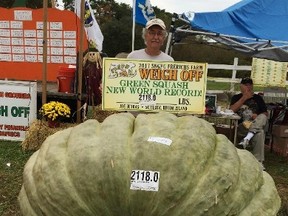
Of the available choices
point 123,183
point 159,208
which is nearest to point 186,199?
point 159,208

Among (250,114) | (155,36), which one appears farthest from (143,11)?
(155,36)

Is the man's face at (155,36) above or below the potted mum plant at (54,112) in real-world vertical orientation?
above

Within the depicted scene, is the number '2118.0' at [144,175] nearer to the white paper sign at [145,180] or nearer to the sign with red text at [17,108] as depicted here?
the white paper sign at [145,180]

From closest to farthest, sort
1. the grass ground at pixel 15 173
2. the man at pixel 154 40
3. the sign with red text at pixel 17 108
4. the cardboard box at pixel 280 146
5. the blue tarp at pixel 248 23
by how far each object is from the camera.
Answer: the grass ground at pixel 15 173 < the man at pixel 154 40 < the blue tarp at pixel 248 23 < the sign with red text at pixel 17 108 < the cardboard box at pixel 280 146

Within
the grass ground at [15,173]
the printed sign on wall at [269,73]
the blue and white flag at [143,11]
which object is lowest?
the grass ground at [15,173]

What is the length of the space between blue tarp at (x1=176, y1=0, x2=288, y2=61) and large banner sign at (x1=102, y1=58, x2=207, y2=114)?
7.91 ft

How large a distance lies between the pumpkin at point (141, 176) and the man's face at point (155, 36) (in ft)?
8.33

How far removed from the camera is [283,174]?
21.7 feet

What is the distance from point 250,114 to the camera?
746 centimetres

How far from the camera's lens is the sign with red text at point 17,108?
7.68 metres

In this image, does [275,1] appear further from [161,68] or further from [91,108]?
[91,108]

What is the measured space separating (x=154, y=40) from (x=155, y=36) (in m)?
0.04

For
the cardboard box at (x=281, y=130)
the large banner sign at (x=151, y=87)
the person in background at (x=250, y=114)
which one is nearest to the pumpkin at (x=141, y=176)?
the large banner sign at (x=151, y=87)

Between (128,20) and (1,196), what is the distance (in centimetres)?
4393
